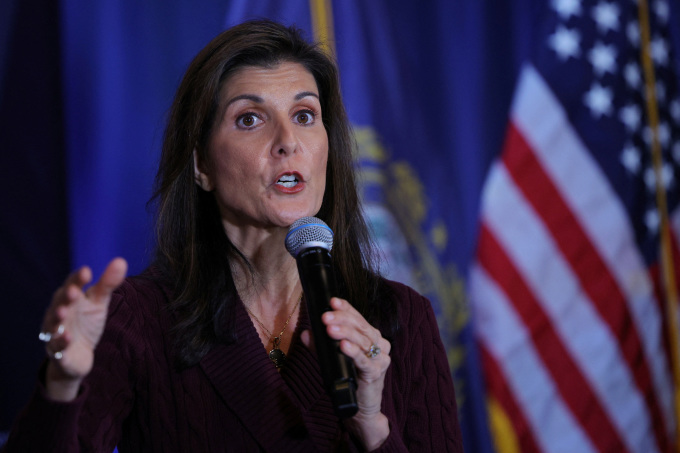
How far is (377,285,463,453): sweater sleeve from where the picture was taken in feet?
4.63

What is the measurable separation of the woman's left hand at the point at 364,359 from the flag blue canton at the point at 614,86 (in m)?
1.71

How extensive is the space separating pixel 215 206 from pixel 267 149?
27cm

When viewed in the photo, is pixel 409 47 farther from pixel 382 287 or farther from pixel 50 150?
pixel 50 150

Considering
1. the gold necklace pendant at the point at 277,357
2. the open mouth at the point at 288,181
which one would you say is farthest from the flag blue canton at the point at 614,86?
the gold necklace pendant at the point at 277,357

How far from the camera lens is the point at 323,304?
975 mm

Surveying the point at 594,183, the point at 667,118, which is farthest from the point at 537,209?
the point at 667,118

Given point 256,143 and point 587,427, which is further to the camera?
point 587,427

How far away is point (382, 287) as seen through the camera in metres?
1.59

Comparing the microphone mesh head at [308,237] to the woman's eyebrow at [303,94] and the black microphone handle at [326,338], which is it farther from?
the woman's eyebrow at [303,94]

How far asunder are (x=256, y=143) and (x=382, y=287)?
1.46ft

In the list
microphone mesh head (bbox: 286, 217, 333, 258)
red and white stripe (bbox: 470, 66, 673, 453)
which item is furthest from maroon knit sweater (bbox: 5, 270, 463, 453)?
red and white stripe (bbox: 470, 66, 673, 453)

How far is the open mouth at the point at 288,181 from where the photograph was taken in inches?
55.1

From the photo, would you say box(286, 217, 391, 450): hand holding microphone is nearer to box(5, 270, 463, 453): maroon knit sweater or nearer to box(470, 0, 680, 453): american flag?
box(5, 270, 463, 453): maroon knit sweater

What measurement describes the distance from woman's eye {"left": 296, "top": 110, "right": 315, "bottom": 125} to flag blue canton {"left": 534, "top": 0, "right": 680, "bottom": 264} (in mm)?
1255
